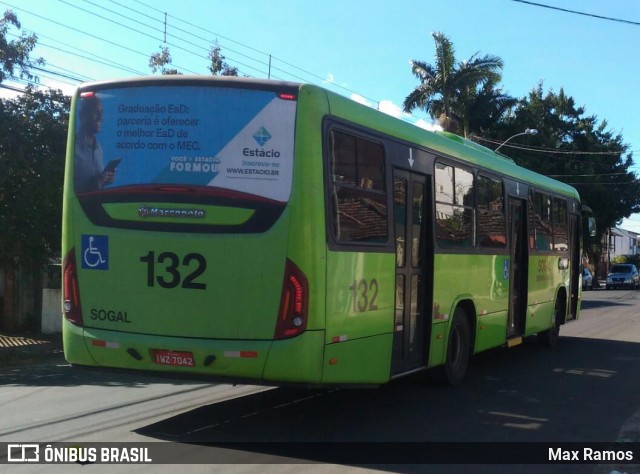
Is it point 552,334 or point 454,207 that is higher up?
point 454,207

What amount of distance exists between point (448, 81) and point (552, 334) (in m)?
25.9

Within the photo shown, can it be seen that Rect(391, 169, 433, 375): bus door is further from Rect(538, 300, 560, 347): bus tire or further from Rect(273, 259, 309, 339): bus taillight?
Rect(538, 300, 560, 347): bus tire

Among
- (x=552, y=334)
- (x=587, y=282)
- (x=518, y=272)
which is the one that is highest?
(x=518, y=272)

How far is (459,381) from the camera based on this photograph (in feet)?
34.1

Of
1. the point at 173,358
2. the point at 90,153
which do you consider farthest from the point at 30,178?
the point at 173,358

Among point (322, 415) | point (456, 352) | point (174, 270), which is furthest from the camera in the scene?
point (456, 352)

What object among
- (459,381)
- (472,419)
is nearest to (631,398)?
(459,381)

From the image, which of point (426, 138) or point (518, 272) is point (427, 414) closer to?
point (426, 138)

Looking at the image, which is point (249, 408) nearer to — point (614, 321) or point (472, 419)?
point (472, 419)

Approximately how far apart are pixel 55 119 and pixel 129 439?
12124 millimetres

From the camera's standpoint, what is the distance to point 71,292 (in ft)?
23.9

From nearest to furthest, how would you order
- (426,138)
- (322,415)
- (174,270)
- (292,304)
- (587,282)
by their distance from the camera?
(292,304) → (174,270) → (322,415) → (426,138) → (587,282)

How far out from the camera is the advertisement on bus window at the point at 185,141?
6.70 meters

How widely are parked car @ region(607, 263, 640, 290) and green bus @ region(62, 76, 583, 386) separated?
4703 centimetres
